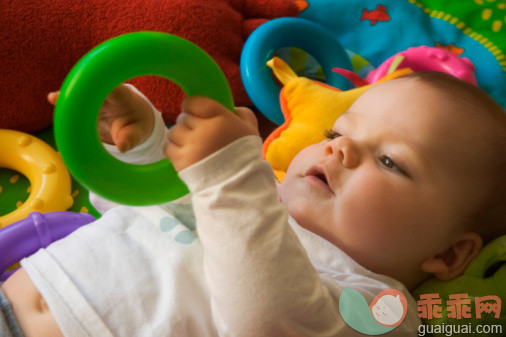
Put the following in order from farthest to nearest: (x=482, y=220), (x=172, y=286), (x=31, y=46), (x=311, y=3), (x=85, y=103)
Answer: (x=311, y=3) < (x=31, y=46) < (x=482, y=220) < (x=172, y=286) < (x=85, y=103)

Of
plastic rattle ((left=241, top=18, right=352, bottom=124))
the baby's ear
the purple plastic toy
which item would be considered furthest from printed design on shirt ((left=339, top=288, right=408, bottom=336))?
plastic rattle ((left=241, top=18, right=352, bottom=124))

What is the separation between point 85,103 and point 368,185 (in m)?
0.49

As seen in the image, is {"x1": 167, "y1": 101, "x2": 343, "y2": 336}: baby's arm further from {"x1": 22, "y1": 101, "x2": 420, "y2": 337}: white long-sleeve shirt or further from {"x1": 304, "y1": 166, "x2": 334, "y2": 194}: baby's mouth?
{"x1": 304, "y1": 166, "x2": 334, "y2": 194}: baby's mouth

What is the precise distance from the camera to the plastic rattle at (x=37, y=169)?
4.02ft

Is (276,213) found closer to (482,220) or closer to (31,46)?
(482,220)

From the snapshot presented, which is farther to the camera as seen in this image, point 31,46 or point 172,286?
point 31,46

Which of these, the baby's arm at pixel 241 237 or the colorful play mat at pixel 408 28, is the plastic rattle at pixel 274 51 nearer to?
the colorful play mat at pixel 408 28

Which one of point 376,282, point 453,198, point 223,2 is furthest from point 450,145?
point 223,2

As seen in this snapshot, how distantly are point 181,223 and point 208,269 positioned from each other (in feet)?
0.76

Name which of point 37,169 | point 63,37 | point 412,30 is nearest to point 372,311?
point 37,169

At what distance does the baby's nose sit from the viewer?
886 millimetres

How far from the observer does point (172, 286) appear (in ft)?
2.70

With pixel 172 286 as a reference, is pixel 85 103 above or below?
above

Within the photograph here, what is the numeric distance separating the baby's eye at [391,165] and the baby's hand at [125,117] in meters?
0.42
